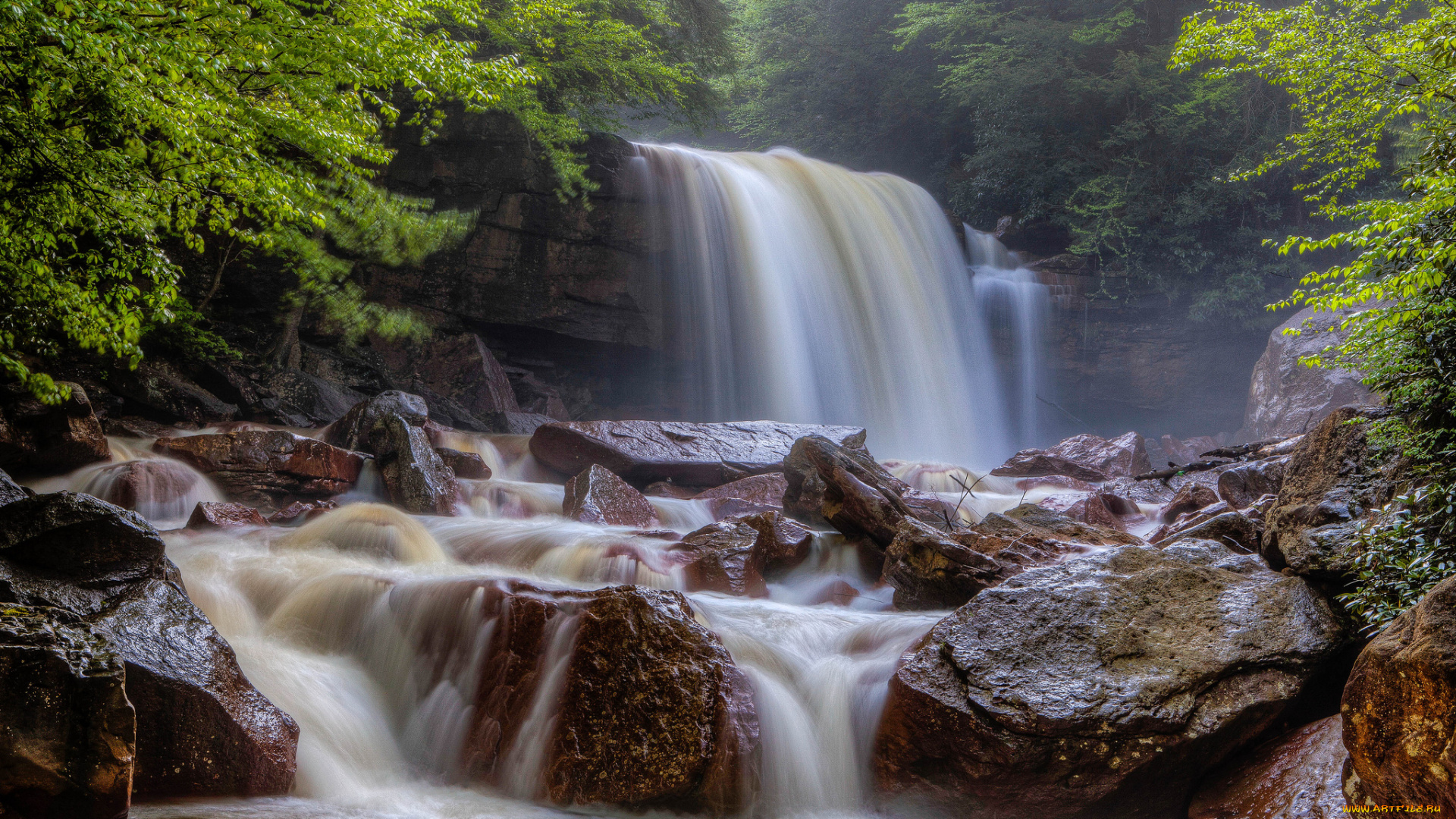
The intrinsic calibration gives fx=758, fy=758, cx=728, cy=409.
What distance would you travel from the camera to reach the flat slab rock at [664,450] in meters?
10.6

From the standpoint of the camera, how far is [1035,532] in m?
6.89

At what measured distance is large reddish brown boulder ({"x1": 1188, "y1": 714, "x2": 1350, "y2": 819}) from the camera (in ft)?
10.3

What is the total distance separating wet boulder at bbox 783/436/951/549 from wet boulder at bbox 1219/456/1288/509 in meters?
3.19

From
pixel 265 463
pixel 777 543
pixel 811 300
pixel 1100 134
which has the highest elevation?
pixel 1100 134

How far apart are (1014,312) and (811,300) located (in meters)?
7.21

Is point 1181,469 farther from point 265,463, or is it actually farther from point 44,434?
point 44,434

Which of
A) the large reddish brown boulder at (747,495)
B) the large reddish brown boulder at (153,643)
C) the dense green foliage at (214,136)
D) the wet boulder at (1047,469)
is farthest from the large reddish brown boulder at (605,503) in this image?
the wet boulder at (1047,469)

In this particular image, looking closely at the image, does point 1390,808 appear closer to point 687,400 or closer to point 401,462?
point 401,462

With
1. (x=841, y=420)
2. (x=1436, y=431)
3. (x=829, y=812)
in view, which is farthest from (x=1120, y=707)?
(x=841, y=420)

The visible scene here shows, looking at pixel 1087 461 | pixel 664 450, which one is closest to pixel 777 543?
pixel 664 450

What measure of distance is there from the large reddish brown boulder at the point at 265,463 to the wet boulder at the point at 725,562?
4.43 meters

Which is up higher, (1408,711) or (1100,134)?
(1100,134)

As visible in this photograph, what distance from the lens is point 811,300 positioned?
58.4 feet

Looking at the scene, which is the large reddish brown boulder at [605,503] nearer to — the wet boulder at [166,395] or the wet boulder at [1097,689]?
the wet boulder at [1097,689]
